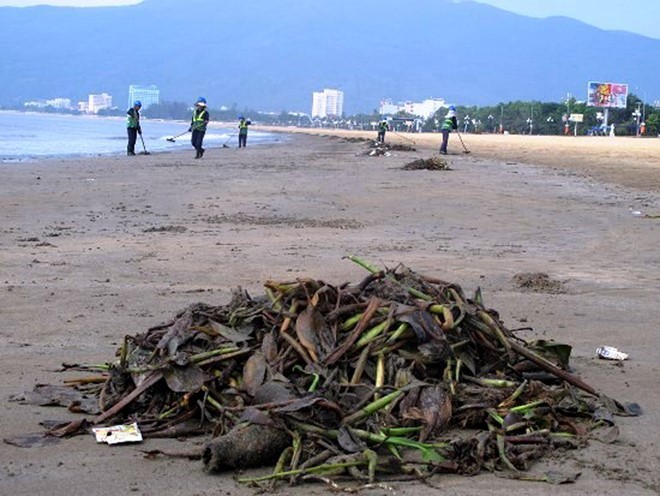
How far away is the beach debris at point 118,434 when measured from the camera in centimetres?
348

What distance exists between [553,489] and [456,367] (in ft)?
2.71

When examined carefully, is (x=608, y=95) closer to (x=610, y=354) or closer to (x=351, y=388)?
(x=610, y=354)

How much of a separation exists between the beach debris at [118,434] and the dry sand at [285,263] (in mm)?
57

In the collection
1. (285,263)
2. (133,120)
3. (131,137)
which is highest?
(133,120)

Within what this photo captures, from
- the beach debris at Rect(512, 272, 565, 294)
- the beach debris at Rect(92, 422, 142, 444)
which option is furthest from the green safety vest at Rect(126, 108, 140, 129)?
the beach debris at Rect(92, 422, 142, 444)

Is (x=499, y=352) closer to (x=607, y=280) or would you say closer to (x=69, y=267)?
(x=607, y=280)

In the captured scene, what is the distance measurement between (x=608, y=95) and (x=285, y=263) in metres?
95.9

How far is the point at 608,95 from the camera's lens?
3858 inches

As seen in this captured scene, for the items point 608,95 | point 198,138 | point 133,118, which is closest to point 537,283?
point 198,138

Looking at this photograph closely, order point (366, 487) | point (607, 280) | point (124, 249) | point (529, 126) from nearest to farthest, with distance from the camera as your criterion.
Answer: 1. point (366, 487)
2. point (607, 280)
3. point (124, 249)
4. point (529, 126)

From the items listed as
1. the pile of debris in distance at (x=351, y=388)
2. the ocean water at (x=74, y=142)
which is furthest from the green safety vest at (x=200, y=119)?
the pile of debris in distance at (x=351, y=388)

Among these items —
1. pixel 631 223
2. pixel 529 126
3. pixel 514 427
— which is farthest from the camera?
pixel 529 126

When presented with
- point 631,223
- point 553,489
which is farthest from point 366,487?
point 631,223

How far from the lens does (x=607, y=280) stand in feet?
24.7
